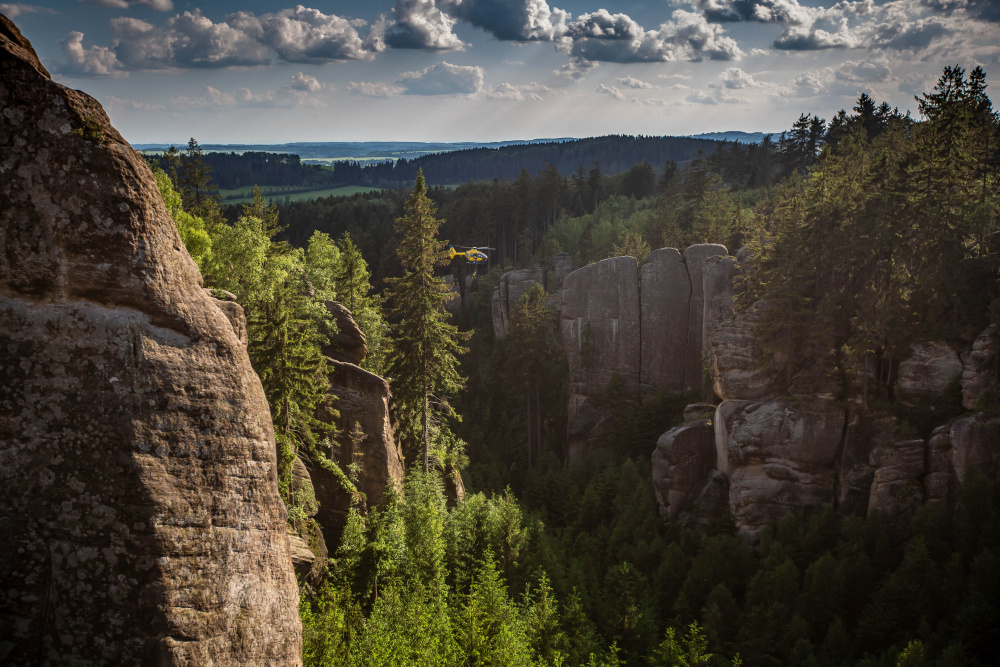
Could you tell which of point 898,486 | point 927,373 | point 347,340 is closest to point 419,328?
point 347,340

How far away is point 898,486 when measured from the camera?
88.6 ft

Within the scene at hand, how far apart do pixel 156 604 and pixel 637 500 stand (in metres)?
30.2

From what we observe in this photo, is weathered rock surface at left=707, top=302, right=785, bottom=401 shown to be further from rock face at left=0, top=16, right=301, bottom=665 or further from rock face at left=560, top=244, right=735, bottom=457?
rock face at left=0, top=16, right=301, bottom=665

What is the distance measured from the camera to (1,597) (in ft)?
23.5

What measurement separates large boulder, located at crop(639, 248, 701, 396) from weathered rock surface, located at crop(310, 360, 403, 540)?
94.0ft

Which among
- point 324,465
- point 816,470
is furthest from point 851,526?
point 324,465

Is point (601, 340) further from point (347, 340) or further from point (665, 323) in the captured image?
point (347, 340)

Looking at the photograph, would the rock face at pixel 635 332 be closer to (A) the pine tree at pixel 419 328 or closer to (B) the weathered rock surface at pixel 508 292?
(B) the weathered rock surface at pixel 508 292

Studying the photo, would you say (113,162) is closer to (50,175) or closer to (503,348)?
(50,175)

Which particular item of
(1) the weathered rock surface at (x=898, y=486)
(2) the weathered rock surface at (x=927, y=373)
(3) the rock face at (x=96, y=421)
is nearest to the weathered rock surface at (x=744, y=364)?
(2) the weathered rock surface at (x=927, y=373)

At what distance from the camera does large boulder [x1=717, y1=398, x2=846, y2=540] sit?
29.9 metres

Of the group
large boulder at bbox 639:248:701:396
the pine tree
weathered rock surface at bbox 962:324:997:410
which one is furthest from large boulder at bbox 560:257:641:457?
weathered rock surface at bbox 962:324:997:410

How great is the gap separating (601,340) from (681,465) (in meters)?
16.7

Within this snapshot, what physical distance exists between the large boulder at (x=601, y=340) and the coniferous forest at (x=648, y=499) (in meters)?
3.98
